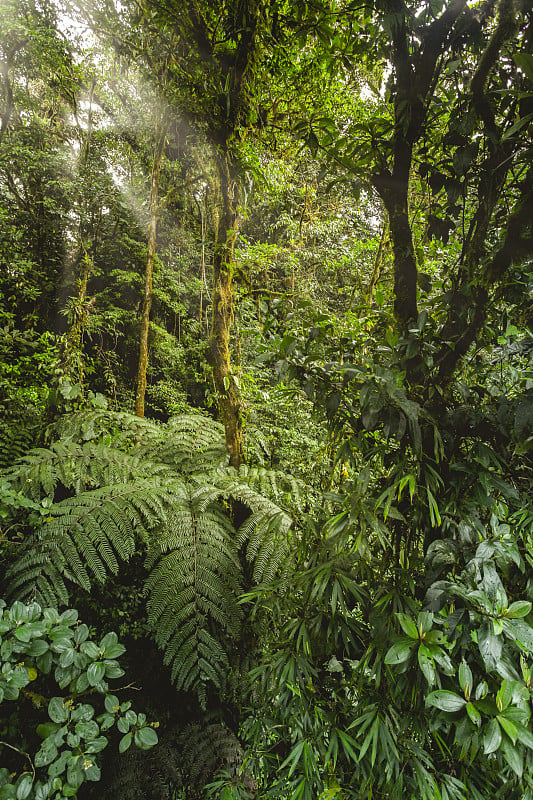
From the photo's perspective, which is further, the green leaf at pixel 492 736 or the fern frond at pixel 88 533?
the fern frond at pixel 88 533

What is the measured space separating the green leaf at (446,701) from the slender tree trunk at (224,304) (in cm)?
155

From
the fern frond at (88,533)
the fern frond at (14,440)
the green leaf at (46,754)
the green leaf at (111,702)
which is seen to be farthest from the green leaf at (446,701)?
the fern frond at (14,440)

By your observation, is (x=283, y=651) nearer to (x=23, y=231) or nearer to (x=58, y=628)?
(x=58, y=628)

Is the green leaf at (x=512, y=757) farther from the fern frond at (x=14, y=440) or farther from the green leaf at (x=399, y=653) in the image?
the fern frond at (x=14, y=440)

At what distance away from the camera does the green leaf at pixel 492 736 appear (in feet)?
1.90

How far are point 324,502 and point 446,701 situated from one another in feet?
1.92

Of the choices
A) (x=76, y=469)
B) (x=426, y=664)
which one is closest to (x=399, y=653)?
(x=426, y=664)

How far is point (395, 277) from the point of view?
1.02m

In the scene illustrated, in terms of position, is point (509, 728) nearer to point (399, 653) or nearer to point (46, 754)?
point (399, 653)

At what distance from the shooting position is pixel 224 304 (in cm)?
209

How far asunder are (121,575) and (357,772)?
1.55 meters

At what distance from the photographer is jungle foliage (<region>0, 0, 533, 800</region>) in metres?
0.77

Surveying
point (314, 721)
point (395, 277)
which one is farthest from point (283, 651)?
point (395, 277)

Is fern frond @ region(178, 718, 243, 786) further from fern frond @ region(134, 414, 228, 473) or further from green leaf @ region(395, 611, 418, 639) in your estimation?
green leaf @ region(395, 611, 418, 639)
